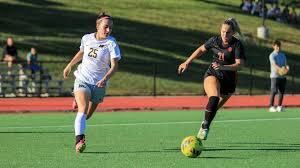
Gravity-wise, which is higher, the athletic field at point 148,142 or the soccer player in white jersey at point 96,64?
the soccer player in white jersey at point 96,64

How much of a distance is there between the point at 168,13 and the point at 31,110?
3497 cm

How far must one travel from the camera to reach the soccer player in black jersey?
41.1 ft

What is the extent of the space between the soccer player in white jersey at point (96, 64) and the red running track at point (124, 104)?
36.2 ft

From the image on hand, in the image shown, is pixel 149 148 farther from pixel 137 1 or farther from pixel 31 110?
pixel 137 1

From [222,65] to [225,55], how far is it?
0.62 ft

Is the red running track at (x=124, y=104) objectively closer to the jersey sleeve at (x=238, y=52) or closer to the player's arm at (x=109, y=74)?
the jersey sleeve at (x=238, y=52)

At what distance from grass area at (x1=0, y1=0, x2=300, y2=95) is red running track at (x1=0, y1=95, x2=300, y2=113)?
10.3 ft

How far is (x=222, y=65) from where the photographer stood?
12594mm

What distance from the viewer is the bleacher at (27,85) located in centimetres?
2856

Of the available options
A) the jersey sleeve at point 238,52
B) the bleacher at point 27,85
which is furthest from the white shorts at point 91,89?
the bleacher at point 27,85

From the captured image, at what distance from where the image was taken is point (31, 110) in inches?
898

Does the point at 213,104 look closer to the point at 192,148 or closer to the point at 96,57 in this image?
the point at 192,148

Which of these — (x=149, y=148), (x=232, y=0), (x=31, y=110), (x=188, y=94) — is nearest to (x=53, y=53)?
(x=188, y=94)

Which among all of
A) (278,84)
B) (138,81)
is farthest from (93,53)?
(138,81)
